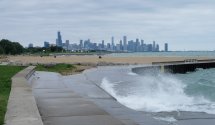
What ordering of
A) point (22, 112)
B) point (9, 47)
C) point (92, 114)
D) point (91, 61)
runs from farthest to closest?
point (9, 47), point (91, 61), point (92, 114), point (22, 112)

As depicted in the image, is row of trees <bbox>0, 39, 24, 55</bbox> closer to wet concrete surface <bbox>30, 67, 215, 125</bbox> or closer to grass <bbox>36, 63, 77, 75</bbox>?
grass <bbox>36, 63, 77, 75</bbox>

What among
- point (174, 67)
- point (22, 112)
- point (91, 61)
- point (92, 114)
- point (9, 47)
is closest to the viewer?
point (22, 112)

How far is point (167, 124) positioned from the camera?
12055 millimetres

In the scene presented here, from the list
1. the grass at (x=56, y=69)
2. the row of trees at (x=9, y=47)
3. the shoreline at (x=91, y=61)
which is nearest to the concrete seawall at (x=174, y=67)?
the grass at (x=56, y=69)

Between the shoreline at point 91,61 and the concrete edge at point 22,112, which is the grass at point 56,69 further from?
the concrete edge at point 22,112

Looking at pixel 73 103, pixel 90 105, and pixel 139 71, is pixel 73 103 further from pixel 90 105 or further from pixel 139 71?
pixel 139 71

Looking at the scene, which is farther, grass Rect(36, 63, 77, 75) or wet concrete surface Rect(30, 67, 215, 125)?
grass Rect(36, 63, 77, 75)

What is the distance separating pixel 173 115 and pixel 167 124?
2.41 metres

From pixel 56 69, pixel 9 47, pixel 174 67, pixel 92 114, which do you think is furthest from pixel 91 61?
pixel 9 47

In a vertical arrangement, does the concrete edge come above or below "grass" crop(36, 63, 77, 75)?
above

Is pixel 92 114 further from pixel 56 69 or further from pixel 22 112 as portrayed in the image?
pixel 56 69

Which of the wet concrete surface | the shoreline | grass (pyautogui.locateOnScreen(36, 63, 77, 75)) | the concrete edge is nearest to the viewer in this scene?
the concrete edge

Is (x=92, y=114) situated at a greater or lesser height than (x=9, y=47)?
greater

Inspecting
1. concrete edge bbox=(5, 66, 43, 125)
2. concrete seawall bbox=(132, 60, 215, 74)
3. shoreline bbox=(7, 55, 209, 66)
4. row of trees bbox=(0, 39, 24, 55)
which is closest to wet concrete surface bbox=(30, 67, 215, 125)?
concrete edge bbox=(5, 66, 43, 125)
